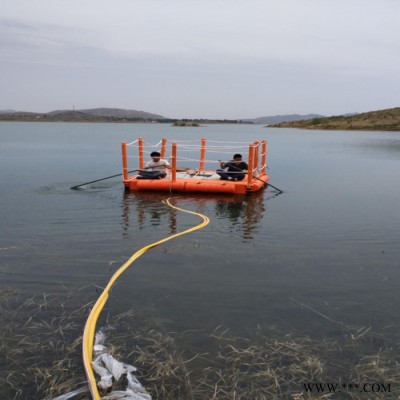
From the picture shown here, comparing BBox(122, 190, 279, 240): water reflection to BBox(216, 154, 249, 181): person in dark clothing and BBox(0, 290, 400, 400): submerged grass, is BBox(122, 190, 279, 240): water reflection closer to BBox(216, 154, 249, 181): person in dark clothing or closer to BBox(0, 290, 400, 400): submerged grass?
BBox(216, 154, 249, 181): person in dark clothing

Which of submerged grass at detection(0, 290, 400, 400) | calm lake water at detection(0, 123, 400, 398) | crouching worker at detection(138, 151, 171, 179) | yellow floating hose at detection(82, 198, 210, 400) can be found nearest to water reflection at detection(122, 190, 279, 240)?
calm lake water at detection(0, 123, 400, 398)

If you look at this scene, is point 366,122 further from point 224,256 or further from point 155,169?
point 224,256

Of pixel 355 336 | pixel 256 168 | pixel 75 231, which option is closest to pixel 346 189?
pixel 256 168

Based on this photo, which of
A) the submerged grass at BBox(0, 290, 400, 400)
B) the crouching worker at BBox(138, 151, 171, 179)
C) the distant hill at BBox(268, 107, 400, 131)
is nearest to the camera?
the submerged grass at BBox(0, 290, 400, 400)

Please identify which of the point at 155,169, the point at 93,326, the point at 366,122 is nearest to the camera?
the point at 93,326

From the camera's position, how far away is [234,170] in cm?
1530

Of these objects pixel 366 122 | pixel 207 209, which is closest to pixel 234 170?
pixel 207 209

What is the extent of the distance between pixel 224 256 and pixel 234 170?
7.36m

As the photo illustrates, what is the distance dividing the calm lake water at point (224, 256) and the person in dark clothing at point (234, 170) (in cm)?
108

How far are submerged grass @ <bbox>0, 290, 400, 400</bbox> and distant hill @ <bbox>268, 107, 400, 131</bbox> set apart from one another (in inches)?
3177

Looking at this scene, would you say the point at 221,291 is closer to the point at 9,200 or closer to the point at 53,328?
the point at 53,328

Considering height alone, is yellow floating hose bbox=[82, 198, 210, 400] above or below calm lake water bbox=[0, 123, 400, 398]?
above

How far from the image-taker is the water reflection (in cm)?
1079

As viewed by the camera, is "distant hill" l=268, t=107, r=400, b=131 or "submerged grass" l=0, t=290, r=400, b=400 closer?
"submerged grass" l=0, t=290, r=400, b=400
